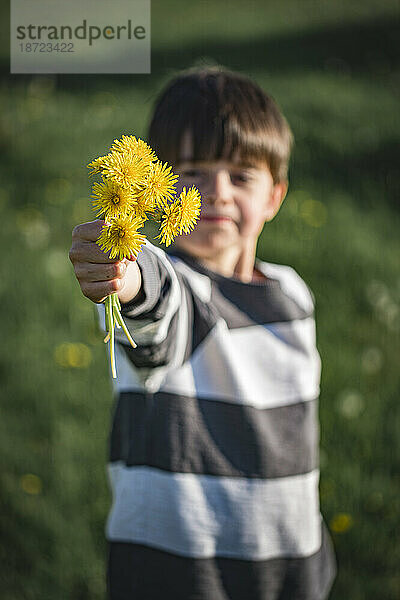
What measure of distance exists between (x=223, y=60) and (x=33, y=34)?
1144 millimetres

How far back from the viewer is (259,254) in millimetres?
1871

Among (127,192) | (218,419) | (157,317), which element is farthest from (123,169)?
(218,419)

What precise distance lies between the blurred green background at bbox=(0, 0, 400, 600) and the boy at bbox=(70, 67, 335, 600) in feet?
1.37

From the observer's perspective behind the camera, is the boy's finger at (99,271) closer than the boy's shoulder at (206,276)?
Yes

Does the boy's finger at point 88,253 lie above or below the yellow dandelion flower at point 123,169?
below

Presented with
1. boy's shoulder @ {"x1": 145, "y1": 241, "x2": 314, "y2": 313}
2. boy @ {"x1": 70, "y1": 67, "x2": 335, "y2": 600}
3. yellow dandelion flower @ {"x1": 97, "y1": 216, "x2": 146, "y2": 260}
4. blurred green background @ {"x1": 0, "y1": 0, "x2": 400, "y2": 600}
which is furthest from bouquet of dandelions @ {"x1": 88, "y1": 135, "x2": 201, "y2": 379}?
blurred green background @ {"x1": 0, "y1": 0, "x2": 400, "y2": 600}

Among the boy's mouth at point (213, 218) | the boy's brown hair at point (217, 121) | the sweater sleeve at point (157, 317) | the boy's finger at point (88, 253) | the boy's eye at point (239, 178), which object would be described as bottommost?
the sweater sleeve at point (157, 317)

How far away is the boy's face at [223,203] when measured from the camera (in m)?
0.82

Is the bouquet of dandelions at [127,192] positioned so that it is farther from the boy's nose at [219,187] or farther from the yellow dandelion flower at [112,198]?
the boy's nose at [219,187]

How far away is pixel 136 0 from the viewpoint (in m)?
1.45

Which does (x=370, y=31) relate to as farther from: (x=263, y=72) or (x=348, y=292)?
(x=348, y=292)

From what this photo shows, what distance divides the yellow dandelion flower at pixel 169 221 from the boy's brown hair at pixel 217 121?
38 cm

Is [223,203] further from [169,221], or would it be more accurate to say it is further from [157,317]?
[169,221]

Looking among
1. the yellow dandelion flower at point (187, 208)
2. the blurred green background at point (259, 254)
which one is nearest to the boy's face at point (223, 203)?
the yellow dandelion flower at point (187, 208)
